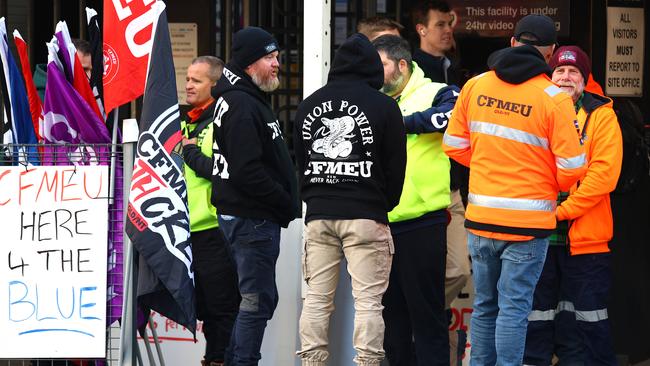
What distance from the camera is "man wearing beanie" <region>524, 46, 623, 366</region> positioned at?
6.98 meters

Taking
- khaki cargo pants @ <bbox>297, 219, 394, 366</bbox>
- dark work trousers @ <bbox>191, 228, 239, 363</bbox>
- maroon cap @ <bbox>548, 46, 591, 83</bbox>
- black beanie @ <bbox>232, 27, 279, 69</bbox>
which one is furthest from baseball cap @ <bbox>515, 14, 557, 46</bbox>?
dark work trousers @ <bbox>191, 228, 239, 363</bbox>

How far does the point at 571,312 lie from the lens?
23.6 ft

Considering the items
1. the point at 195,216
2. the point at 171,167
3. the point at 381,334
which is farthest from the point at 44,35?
the point at 381,334

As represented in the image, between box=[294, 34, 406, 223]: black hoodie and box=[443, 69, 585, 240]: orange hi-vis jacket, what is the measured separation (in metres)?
0.44

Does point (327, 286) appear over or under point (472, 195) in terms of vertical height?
under

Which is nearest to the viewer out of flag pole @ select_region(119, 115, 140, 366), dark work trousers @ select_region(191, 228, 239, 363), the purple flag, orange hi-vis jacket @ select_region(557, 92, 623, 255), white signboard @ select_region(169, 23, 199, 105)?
flag pole @ select_region(119, 115, 140, 366)

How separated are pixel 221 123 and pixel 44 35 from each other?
333 cm

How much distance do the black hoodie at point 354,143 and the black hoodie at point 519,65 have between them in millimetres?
572

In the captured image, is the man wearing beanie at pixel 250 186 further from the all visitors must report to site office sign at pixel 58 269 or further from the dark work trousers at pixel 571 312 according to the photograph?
the dark work trousers at pixel 571 312

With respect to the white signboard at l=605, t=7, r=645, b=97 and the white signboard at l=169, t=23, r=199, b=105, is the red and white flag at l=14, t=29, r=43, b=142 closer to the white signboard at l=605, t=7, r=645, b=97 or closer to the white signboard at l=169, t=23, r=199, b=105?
the white signboard at l=169, t=23, r=199, b=105

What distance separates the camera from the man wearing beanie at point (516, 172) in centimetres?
614

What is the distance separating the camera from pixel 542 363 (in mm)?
7195

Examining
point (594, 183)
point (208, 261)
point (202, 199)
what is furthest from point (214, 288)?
point (594, 183)

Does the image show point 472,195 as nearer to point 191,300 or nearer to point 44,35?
point 191,300
